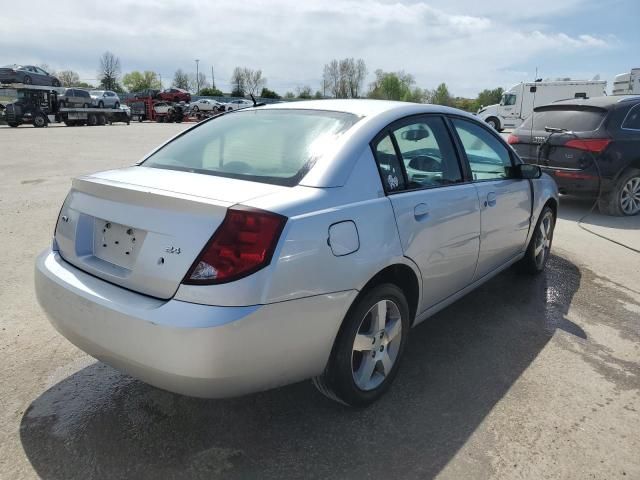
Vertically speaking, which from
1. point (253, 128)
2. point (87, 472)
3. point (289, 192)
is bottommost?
point (87, 472)

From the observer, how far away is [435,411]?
106 inches

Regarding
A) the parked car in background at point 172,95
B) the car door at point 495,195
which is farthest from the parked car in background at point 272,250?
the parked car in background at point 172,95

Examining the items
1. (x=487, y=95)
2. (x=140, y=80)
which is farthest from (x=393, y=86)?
(x=140, y=80)

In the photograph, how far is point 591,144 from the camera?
749 cm

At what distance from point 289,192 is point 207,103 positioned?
48000 mm

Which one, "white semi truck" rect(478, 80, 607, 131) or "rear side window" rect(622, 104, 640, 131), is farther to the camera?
"white semi truck" rect(478, 80, 607, 131)

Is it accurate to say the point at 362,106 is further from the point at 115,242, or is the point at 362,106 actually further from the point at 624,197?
the point at 624,197

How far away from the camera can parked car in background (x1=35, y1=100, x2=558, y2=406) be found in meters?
2.02

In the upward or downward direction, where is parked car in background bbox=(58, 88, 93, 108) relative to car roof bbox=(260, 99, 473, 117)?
upward

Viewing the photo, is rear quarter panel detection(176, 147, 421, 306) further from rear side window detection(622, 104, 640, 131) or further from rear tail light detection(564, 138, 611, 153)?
rear side window detection(622, 104, 640, 131)

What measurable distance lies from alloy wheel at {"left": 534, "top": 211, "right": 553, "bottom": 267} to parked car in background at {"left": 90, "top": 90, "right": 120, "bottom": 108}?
3619cm

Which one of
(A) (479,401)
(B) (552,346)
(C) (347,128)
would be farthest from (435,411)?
(C) (347,128)

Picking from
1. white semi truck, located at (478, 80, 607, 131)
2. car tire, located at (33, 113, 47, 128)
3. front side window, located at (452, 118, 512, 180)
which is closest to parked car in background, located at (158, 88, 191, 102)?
car tire, located at (33, 113, 47, 128)

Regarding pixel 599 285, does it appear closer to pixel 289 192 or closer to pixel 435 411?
pixel 435 411
